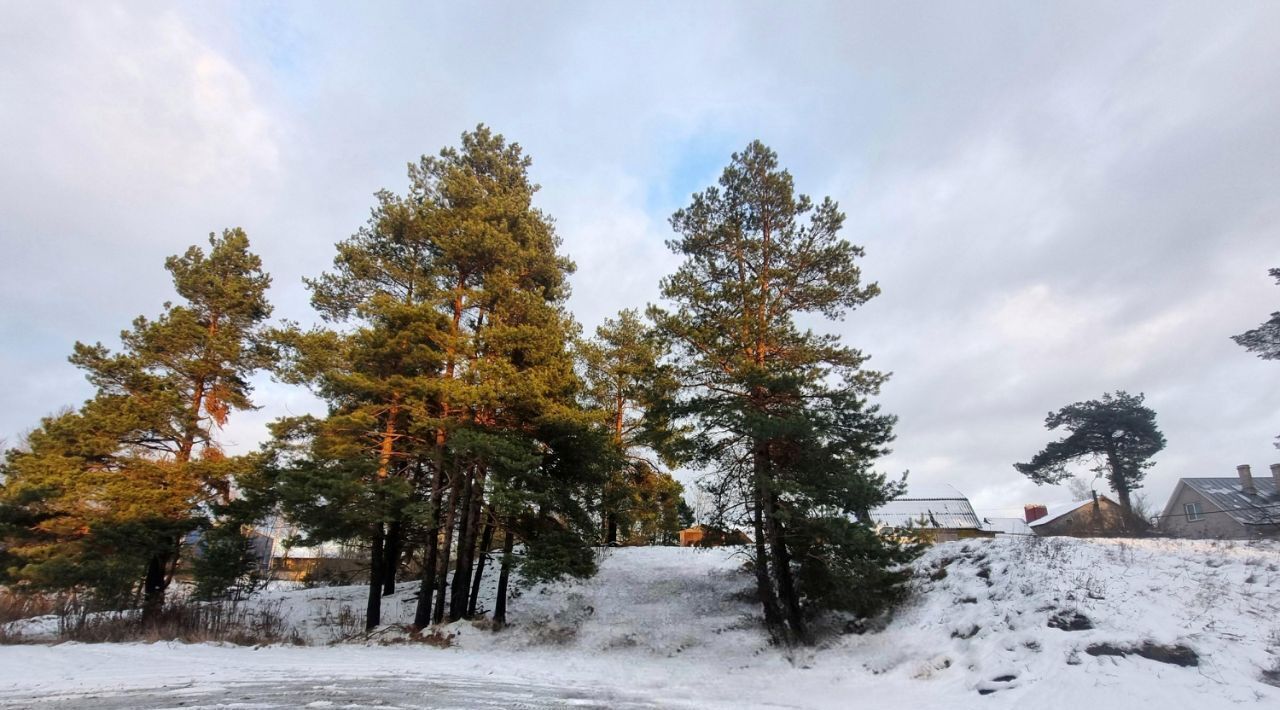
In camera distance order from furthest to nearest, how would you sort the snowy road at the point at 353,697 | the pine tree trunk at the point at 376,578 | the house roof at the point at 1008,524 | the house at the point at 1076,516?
the house roof at the point at 1008,524 < the house at the point at 1076,516 < the pine tree trunk at the point at 376,578 < the snowy road at the point at 353,697

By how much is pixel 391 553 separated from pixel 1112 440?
127 feet

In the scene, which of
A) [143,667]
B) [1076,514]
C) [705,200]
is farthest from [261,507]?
[1076,514]

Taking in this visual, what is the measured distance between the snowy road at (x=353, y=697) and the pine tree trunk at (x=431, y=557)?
676cm

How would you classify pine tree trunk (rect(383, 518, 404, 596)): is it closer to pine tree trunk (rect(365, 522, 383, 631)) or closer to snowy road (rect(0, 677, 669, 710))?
pine tree trunk (rect(365, 522, 383, 631))

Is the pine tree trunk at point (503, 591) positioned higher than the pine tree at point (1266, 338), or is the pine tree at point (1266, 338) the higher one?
the pine tree at point (1266, 338)

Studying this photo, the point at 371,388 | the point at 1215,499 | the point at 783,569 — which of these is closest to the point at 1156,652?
the point at 783,569

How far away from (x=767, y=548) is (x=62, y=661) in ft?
46.7

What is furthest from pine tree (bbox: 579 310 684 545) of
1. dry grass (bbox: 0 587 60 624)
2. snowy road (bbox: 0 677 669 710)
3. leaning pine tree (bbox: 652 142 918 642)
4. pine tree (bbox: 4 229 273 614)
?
dry grass (bbox: 0 587 60 624)

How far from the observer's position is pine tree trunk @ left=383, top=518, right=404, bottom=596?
1877 cm

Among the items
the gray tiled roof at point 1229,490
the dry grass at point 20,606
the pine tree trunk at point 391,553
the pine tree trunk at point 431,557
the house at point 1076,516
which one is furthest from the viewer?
the house at point 1076,516

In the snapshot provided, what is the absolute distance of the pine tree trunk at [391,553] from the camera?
739 inches

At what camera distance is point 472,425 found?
15633 mm

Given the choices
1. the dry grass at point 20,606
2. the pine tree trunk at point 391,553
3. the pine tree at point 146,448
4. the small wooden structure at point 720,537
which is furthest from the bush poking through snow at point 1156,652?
the dry grass at point 20,606

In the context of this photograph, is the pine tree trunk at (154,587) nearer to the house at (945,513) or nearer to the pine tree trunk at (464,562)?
the pine tree trunk at (464,562)
